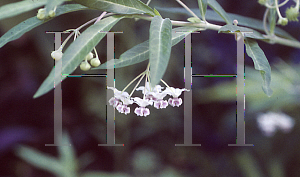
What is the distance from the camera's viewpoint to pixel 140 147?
2.97 ft

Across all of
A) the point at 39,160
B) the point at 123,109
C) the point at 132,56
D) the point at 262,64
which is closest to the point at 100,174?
the point at 39,160

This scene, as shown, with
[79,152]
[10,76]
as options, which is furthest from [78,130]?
[10,76]

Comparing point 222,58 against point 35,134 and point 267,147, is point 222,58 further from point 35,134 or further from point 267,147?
point 35,134

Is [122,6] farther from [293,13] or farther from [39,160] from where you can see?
[39,160]

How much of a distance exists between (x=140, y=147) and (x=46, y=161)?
16.3 inches

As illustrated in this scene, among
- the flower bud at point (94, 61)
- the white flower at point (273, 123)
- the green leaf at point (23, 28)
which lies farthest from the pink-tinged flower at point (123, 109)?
the white flower at point (273, 123)

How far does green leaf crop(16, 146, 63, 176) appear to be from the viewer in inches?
35.5

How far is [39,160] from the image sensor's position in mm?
902

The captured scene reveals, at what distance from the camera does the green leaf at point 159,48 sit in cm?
30

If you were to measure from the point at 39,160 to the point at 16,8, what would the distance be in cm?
74

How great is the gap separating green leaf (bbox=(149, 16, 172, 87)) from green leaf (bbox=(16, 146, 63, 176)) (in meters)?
0.80

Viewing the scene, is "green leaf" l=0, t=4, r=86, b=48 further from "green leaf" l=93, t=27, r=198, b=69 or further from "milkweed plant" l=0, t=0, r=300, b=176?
"green leaf" l=93, t=27, r=198, b=69

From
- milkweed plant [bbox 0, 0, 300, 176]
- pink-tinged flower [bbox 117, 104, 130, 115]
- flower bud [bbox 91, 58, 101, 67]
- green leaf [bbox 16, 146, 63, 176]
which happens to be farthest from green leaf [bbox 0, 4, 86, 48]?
green leaf [bbox 16, 146, 63, 176]

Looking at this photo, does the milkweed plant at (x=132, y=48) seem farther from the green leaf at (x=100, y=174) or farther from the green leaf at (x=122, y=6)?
the green leaf at (x=100, y=174)
